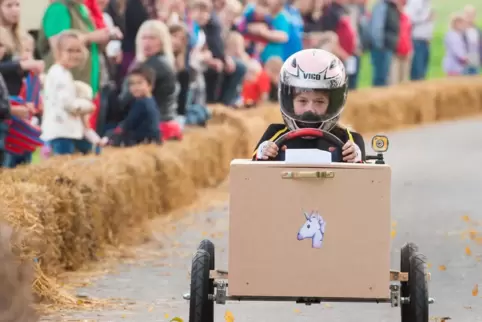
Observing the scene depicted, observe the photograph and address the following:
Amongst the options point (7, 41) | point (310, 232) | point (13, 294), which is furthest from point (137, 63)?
point (13, 294)

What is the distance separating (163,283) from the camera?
37.5 ft

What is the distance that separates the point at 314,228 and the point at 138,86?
8116 millimetres

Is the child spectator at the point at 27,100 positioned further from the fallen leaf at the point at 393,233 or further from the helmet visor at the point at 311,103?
the helmet visor at the point at 311,103

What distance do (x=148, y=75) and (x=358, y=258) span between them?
8.23m

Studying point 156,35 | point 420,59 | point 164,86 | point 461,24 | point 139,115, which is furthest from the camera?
point 461,24

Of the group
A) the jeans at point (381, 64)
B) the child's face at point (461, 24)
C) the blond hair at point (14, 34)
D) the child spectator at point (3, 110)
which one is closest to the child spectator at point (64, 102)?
the blond hair at point (14, 34)

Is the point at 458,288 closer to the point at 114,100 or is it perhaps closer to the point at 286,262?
the point at 286,262

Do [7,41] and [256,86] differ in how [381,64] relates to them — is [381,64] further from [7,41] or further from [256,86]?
[7,41]

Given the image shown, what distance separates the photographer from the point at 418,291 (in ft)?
28.0

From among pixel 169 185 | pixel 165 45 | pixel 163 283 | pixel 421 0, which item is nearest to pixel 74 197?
pixel 163 283

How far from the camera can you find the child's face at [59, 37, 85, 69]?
14516 millimetres

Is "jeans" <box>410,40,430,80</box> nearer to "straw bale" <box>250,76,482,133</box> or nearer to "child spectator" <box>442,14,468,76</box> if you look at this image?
"straw bale" <box>250,76,482,133</box>

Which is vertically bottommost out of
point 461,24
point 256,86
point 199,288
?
point 199,288

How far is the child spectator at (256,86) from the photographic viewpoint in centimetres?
2255
